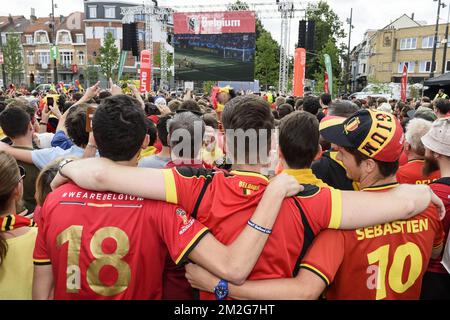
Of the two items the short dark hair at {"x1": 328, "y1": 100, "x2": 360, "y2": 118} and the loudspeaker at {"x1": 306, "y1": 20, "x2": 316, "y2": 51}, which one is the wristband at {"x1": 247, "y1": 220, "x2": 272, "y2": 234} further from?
the loudspeaker at {"x1": 306, "y1": 20, "x2": 316, "y2": 51}

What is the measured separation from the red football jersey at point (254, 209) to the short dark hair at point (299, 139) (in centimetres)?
47

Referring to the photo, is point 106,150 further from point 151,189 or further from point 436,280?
point 436,280

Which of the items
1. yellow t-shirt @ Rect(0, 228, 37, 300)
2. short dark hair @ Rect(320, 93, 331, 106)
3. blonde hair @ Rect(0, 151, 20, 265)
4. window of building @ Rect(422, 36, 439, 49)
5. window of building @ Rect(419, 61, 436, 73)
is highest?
window of building @ Rect(422, 36, 439, 49)

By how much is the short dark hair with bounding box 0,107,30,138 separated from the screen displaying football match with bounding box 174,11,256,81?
24976mm

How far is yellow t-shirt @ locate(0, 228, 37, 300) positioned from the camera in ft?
6.52

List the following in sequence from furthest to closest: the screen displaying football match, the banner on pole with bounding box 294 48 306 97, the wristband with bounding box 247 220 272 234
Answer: the screen displaying football match → the banner on pole with bounding box 294 48 306 97 → the wristband with bounding box 247 220 272 234

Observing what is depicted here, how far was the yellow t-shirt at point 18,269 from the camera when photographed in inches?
78.2

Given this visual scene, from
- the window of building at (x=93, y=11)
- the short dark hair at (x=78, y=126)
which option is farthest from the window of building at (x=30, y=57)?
the short dark hair at (x=78, y=126)

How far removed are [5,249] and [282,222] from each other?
1.42 metres

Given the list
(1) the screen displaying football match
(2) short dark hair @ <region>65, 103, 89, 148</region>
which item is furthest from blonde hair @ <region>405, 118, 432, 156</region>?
(1) the screen displaying football match

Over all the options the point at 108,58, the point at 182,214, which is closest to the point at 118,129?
the point at 182,214

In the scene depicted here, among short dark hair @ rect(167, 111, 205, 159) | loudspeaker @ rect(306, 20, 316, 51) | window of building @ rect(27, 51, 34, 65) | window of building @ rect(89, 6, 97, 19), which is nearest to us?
short dark hair @ rect(167, 111, 205, 159)

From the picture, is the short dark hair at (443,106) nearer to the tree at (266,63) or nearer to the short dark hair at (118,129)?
the short dark hair at (118,129)
